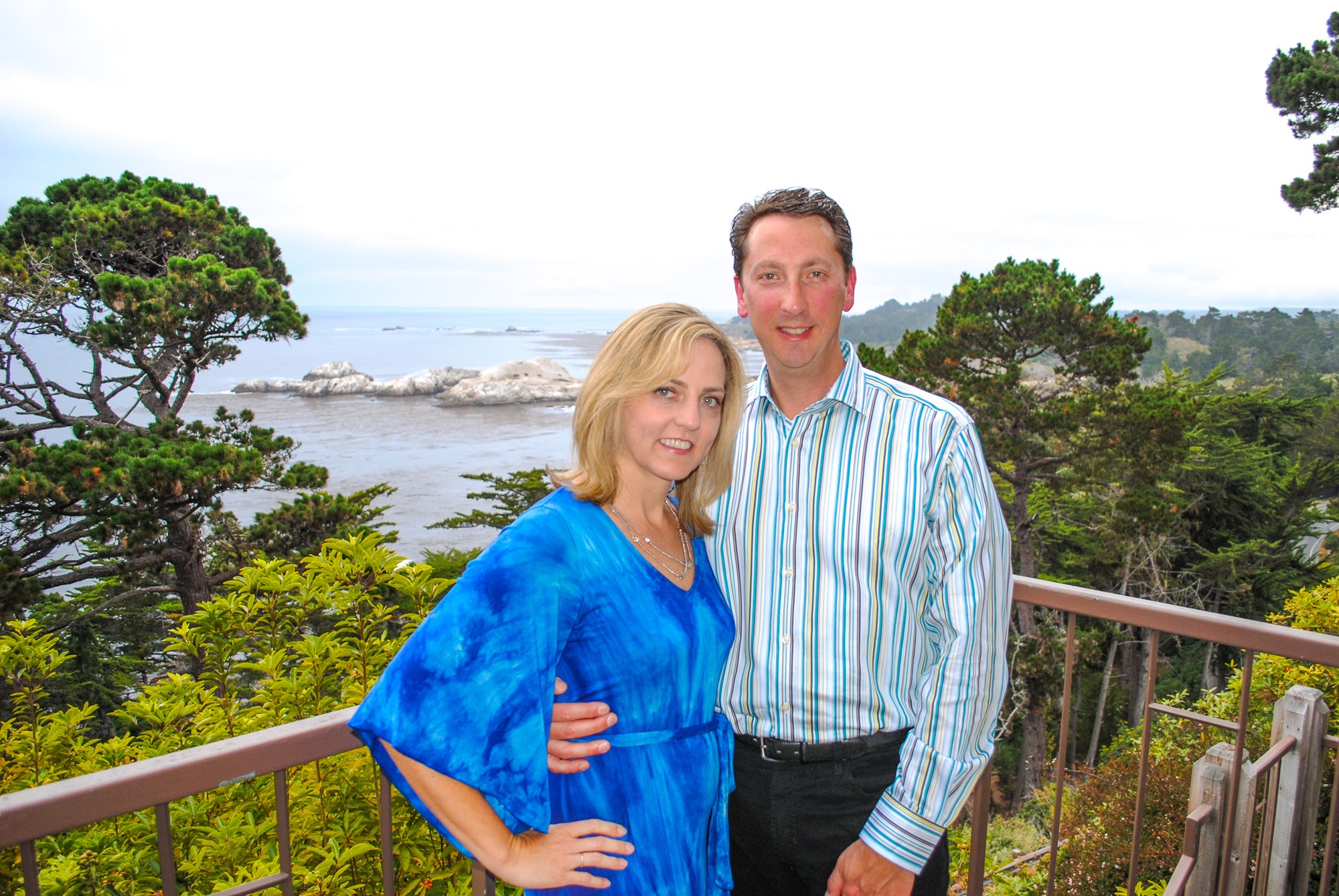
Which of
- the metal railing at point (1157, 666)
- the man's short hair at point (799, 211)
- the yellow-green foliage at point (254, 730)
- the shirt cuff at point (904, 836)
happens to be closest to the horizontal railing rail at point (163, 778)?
the yellow-green foliage at point (254, 730)

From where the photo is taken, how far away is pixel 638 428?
1.27 metres

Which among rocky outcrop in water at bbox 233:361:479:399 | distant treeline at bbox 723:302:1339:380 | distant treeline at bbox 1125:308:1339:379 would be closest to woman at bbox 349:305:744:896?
distant treeline at bbox 723:302:1339:380

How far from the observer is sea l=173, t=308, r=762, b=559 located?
1016 inches

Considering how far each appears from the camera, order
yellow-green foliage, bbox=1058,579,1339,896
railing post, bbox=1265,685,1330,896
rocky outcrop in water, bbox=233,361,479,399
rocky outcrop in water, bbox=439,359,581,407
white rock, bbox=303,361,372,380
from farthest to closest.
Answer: white rock, bbox=303,361,372,380
rocky outcrop in water, bbox=233,361,479,399
rocky outcrop in water, bbox=439,359,581,407
yellow-green foliage, bbox=1058,579,1339,896
railing post, bbox=1265,685,1330,896

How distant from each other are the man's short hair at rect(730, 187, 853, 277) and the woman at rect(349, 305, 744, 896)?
1.18ft

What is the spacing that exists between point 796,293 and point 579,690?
84 cm

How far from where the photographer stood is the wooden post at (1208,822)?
1.69 m

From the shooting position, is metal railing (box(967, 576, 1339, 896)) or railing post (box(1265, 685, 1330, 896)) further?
railing post (box(1265, 685, 1330, 896))

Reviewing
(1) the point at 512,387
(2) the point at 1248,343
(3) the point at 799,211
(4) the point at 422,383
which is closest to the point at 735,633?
(3) the point at 799,211

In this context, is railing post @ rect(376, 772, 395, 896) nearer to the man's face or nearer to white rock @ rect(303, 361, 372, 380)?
the man's face

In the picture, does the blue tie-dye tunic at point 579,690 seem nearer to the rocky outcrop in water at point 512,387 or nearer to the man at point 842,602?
the man at point 842,602

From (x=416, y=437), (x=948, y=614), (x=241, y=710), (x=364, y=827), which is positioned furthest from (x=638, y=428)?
(x=416, y=437)

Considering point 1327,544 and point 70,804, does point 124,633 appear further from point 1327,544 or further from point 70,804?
point 1327,544

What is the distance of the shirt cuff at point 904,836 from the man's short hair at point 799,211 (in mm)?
1015
